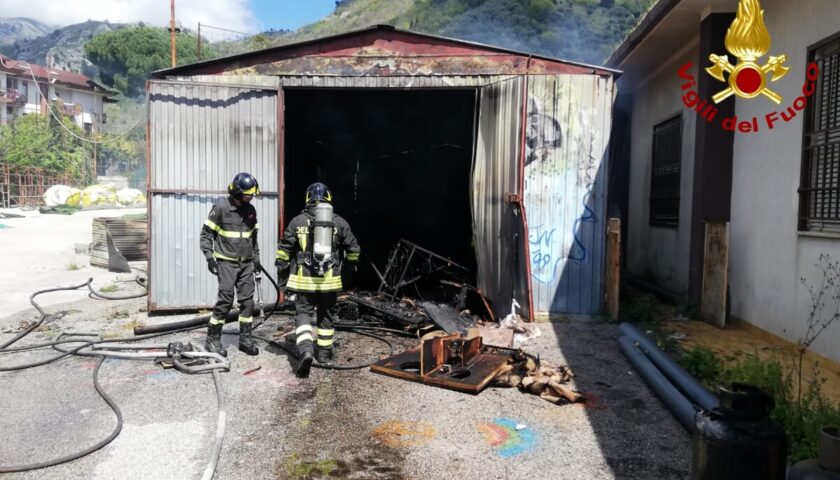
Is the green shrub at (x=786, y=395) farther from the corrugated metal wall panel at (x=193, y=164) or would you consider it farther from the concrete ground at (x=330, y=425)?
the corrugated metal wall panel at (x=193, y=164)

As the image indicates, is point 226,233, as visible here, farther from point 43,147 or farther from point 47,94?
point 47,94

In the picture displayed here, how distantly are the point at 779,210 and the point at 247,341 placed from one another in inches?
256

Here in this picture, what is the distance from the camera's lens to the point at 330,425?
178 inches

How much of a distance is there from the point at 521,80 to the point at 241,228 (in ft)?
15.0

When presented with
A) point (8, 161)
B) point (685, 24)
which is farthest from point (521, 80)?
point (8, 161)

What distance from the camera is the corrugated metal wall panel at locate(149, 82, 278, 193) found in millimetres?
8594

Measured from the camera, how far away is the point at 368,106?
13.5 meters

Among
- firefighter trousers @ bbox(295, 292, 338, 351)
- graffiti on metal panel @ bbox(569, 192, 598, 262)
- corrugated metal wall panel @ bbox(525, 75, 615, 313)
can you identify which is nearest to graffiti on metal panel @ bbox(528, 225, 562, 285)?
corrugated metal wall panel @ bbox(525, 75, 615, 313)

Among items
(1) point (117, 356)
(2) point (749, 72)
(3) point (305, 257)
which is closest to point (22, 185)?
(1) point (117, 356)

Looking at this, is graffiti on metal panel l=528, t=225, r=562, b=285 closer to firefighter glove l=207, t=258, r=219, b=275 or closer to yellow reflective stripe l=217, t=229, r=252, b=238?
yellow reflective stripe l=217, t=229, r=252, b=238

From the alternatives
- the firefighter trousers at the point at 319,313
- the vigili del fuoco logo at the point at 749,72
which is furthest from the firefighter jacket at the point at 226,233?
the vigili del fuoco logo at the point at 749,72

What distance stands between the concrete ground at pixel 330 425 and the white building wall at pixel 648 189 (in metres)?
3.94

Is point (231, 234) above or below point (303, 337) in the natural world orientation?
above

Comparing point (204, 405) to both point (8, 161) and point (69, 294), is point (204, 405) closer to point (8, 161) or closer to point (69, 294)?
point (69, 294)
